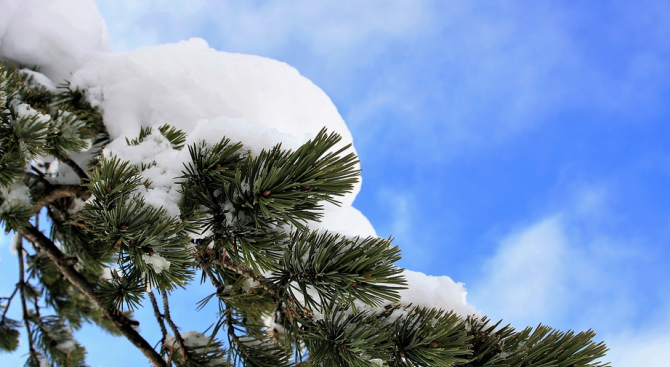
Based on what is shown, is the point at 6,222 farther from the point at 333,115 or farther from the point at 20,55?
the point at 333,115

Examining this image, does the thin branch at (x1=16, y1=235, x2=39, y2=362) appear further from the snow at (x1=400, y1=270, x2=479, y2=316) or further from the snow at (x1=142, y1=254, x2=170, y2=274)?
the snow at (x1=400, y1=270, x2=479, y2=316)

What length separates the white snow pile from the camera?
1859 mm

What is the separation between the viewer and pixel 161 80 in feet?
6.50

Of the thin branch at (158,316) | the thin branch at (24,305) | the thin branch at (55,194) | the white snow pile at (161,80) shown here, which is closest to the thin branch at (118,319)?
the thin branch at (158,316)

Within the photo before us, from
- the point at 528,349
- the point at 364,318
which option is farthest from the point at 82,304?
the point at 528,349

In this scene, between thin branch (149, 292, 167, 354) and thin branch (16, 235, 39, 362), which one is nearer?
thin branch (149, 292, 167, 354)

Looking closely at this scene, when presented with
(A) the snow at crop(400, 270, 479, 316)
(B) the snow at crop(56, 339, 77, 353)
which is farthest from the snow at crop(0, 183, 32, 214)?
(A) the snow at crop(400, 270, 479, 316)

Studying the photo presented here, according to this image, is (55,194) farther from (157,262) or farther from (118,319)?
(157,262)

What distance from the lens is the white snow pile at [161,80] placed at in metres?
1.86

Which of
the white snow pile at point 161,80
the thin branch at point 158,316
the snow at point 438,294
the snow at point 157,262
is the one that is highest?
the white snow pile at point 161,80

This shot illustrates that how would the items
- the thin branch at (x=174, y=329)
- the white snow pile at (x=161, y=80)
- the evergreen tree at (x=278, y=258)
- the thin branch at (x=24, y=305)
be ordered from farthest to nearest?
the thin branch at (x=24, y=305) → the white snow pile at (x=161, y=80) → the thin branch at (x=174, y=329) → the evergreen tree at (x=278, y=258)

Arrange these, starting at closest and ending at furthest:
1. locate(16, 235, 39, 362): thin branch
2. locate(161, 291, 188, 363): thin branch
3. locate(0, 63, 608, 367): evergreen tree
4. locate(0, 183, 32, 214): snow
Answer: locate(0, 63, 608, 367): evergreen tree → locate(161, 291, 188, 363): thin branch → locate(0, 183, 32, 214): snow → locate(16, 235, 39, 362): thin branch

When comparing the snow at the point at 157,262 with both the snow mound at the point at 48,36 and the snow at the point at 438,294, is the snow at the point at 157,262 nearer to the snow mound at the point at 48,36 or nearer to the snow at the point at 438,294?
Answer: the snow at the point at 438,294

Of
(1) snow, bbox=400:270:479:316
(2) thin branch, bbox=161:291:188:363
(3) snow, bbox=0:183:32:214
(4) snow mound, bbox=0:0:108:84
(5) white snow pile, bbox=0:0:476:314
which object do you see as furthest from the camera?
(4) snow mound, bbox=0:0:108:84
